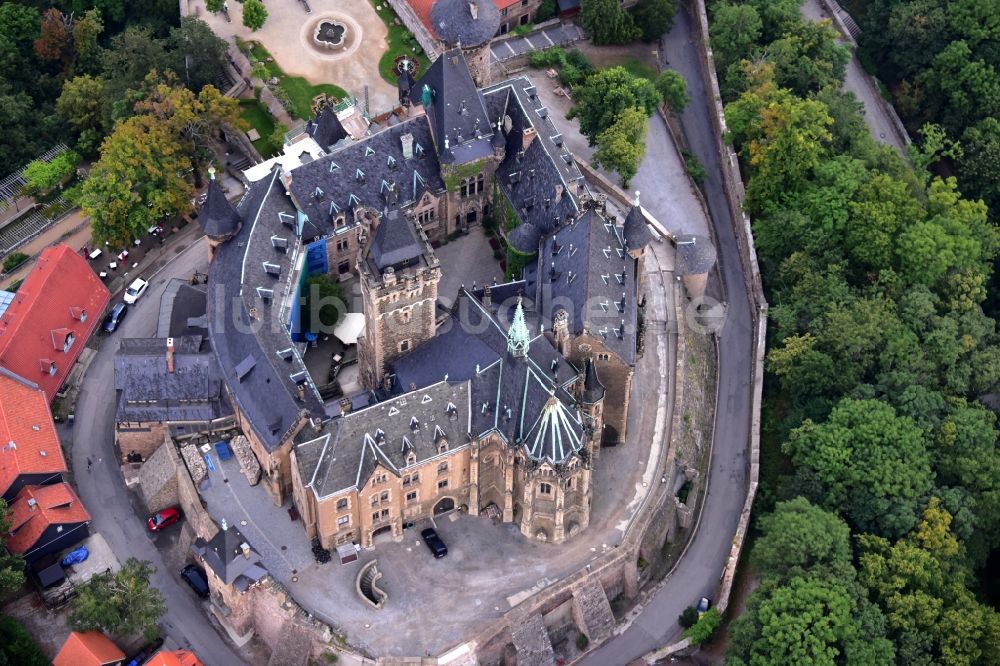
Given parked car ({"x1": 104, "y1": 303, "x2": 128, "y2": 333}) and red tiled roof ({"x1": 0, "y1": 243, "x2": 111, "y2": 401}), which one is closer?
red tiled roof ({"x1": 0, "y1": 243, "x2": 111, "y2": 401})

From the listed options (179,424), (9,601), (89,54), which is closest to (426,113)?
(179,424)

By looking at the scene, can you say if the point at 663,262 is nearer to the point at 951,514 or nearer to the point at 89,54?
the point at 951,514

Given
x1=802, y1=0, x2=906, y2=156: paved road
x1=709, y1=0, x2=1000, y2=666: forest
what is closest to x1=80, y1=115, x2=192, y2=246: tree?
x1=709, y1=0, x2=1000, y2=666: forest

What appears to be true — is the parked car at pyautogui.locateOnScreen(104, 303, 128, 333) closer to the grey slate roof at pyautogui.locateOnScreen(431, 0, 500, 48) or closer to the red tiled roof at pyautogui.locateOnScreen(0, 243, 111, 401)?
the red tiled roof at pyautogui.locateOnScreen(0, 243, 111, 401)

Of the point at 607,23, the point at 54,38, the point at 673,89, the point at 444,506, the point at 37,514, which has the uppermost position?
the point at 54,38

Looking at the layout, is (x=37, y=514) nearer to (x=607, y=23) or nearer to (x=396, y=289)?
(x=396, y=289)

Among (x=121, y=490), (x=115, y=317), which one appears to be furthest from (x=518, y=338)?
(x=115, y=317)
